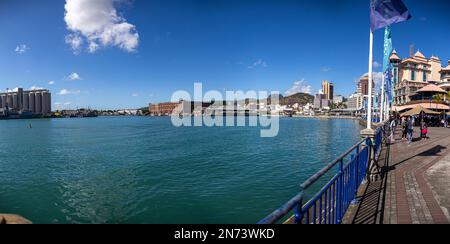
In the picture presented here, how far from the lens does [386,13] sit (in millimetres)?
8734

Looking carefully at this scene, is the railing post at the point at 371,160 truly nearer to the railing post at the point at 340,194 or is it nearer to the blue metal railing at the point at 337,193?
the blue metal railing at the point at 337,193

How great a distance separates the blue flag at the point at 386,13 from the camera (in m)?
8.60

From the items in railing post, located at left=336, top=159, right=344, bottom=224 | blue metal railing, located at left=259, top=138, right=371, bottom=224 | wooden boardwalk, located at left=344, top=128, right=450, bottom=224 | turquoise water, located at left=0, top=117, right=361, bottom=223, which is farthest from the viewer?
turquoise water, located at left=0, top=117, right=361, bottom=223

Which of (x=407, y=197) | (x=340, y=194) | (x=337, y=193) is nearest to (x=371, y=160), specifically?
(x=407, y=197)

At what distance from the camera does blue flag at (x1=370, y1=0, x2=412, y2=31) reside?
860 cm

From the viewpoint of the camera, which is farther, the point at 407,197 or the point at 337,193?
the point at 407,197

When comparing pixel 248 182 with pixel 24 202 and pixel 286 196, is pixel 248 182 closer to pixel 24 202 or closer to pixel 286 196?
pixel 286 196

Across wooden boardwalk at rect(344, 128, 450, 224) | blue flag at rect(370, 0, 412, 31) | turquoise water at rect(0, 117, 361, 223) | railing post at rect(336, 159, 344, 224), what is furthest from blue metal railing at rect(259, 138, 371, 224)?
blue flag at rect(370, 0, 412, 31)

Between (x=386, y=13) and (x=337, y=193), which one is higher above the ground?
(x=386, y=13)

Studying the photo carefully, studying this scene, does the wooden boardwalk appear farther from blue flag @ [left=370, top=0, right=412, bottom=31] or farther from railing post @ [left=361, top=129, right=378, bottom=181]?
blue flag @ [left=370, top=0, right=412, bottom=31]

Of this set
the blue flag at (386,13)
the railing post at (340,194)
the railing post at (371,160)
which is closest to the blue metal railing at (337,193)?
the railing post at (340,194)

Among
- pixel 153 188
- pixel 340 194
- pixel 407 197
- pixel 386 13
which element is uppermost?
pixel 386 13

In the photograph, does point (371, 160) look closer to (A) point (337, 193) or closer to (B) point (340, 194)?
(B) point (340, 194)
